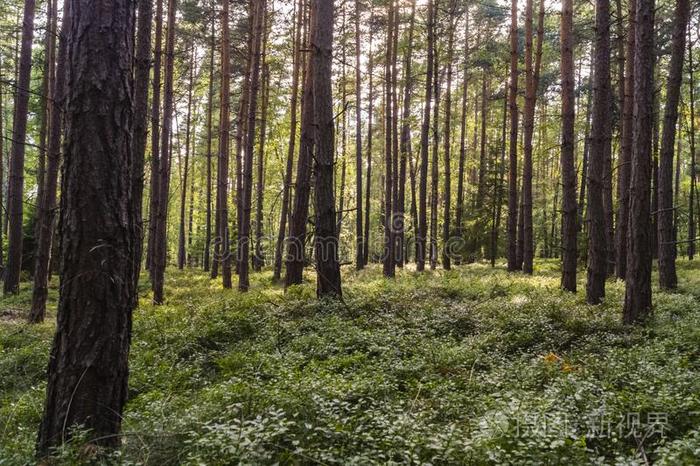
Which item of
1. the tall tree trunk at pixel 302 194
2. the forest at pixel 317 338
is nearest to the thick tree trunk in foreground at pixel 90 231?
the forest at pixel 317 338

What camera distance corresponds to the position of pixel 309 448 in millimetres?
3928

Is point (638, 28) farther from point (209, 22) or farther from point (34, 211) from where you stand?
point (34, 211)

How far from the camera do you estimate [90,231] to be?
12.5 feet

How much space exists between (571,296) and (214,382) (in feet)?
29.4

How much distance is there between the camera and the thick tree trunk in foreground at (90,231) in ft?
12.5

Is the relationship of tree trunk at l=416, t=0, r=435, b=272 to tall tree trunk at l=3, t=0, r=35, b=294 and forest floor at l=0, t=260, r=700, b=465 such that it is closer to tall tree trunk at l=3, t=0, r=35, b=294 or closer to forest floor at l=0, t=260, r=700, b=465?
forest floor at l=0, t=260, r=700, b=465

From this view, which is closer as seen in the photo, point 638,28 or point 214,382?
point 214,382

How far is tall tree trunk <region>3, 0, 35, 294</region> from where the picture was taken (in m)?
14.0

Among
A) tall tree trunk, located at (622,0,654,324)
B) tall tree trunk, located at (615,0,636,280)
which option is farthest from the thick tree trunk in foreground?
tall tree trunk, located at (615,0,636,280)

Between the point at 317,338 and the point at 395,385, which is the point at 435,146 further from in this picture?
the point at 395,385

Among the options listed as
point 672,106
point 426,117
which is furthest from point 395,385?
point 426,117

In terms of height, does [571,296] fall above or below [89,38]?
below

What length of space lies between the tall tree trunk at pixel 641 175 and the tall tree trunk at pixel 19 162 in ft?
48.2

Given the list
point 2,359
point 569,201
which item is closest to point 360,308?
point 2,359
